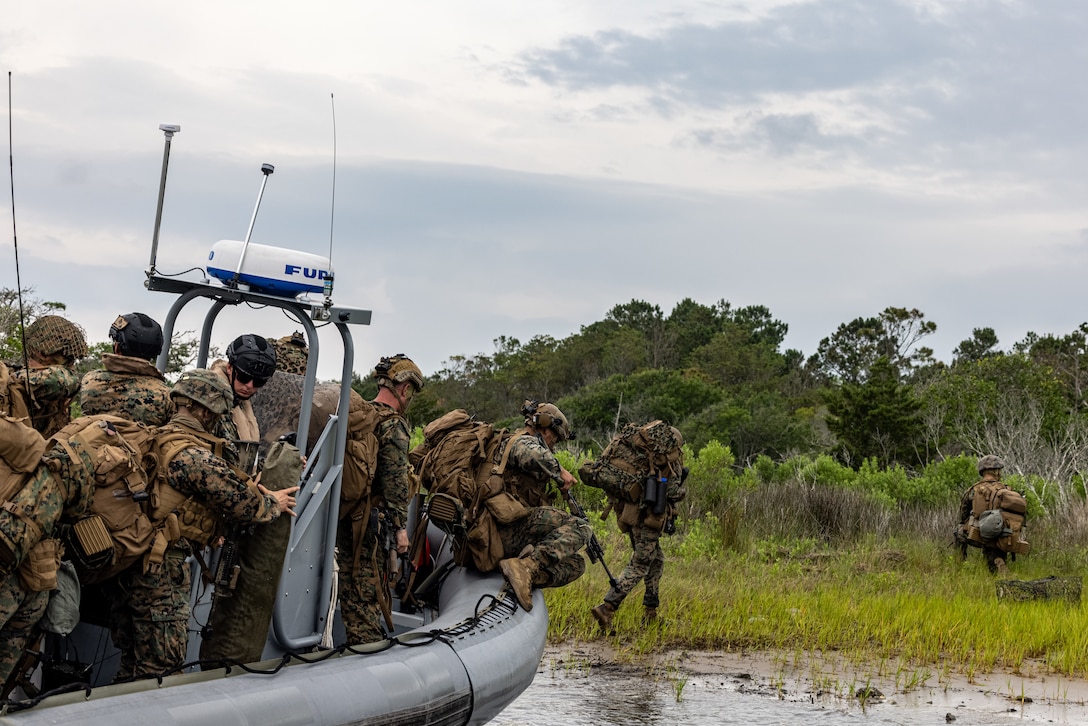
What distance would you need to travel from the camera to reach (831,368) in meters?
60.5

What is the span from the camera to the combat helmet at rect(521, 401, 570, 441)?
8062mm

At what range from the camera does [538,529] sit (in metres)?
7.43

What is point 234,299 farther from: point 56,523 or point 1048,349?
point 1048,349

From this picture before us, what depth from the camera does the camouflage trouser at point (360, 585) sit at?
6.40 m

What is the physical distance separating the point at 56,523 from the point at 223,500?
588 mm

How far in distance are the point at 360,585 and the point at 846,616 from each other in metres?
5.55

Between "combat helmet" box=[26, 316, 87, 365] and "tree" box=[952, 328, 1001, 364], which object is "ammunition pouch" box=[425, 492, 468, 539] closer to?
"combat helmet" box=[26, 316, 87, 365]

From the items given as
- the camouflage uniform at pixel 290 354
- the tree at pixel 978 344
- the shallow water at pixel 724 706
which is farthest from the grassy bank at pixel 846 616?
the tree at pixel 978 344

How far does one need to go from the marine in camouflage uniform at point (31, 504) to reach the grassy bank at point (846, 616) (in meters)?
5.97

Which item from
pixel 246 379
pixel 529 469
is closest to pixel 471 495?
pixel 529 469

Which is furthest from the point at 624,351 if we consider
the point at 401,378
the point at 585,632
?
the point at 401,378

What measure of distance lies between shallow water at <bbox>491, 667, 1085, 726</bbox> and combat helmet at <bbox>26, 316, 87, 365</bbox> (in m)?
3.19

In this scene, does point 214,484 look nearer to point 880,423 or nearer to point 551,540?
point 551,540

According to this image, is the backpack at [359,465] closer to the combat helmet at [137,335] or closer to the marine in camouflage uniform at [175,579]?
the combat helmet at [137,335]
